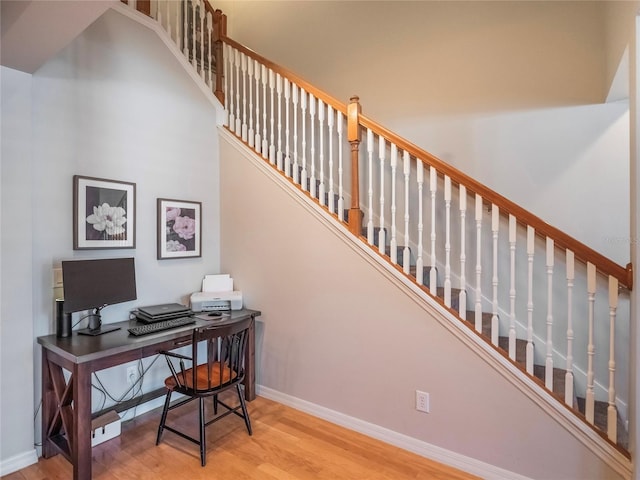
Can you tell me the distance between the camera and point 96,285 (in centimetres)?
227

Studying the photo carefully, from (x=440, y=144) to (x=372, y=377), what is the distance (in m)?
1.97

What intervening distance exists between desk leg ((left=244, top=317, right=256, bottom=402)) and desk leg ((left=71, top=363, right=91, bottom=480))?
1168 millimetres

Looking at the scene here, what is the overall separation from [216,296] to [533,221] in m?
2.33

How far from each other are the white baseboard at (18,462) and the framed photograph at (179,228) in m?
1.43

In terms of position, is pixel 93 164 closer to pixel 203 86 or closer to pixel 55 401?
pixel 203 86

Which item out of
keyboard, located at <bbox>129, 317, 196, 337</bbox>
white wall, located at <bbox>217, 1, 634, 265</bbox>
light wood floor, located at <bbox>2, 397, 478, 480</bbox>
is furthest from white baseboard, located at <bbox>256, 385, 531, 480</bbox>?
white wall, located at <bbox>217, 1, 634, 265</bbox>

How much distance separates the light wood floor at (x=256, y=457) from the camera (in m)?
2.03

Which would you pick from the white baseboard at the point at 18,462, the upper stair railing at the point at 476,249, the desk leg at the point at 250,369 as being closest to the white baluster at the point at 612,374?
the upper stair railing at the point at 476,249

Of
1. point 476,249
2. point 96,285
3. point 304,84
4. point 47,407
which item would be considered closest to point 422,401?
point 476,249

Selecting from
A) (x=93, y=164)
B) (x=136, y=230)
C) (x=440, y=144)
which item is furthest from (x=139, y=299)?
(x=440, y=144)

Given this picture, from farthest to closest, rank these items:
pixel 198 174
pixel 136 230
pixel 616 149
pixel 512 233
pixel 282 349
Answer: pixel 198 174 < pixel 282 349 < pixel 136 230 < pixel 616 149 < pixel 512 233

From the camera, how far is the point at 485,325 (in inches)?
94.1

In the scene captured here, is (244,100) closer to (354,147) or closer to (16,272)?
(354,147)

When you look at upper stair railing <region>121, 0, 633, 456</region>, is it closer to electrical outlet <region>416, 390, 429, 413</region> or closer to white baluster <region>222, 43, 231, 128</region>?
white baluster <region>222, 43, 231, 128</region>
